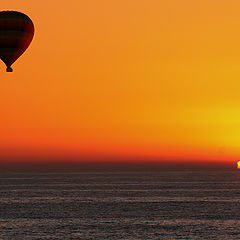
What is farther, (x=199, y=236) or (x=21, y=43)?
(x=21, y=43)

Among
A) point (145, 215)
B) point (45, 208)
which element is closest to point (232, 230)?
point (145, 215)

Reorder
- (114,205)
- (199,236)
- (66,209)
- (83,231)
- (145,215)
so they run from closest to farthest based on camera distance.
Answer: (199,236), (83,231), (145,215), (66,209), (114,205)

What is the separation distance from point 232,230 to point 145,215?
19777 mm

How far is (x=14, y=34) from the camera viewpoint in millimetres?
68312

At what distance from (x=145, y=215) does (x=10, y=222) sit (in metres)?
19.5

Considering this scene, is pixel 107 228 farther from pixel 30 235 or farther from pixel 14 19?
pixel 14 19

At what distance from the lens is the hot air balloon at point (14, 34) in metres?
67.3

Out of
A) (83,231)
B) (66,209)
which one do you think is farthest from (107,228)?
(66,209)

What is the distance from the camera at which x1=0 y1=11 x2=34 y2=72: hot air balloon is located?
67.3 metres

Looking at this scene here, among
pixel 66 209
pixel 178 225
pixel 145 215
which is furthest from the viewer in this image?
pixel 66 209

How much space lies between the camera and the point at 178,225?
7238 cm

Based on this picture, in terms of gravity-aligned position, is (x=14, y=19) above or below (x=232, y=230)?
above

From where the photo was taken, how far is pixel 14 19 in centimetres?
6894

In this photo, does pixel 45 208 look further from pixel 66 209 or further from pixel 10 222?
pixel 10 222
